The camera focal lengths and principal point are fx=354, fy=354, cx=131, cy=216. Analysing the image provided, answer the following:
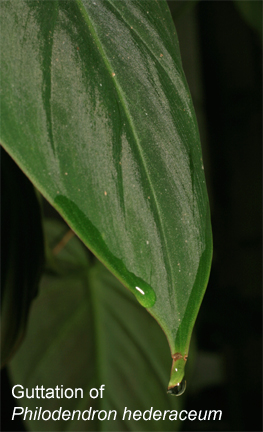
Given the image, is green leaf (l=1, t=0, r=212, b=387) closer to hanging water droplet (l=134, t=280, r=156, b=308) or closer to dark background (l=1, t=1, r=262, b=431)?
hanging water droplet (l=134, t=280, r=156, b=308)

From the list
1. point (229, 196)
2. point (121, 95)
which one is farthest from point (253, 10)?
point (229, 196)

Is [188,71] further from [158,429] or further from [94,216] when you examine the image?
[94,216]

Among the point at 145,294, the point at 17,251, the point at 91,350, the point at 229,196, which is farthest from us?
the point at 229,196

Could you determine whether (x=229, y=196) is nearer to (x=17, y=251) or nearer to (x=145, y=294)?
(x=17, y=251)

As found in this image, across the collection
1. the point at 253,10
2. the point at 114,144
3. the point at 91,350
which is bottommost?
the point at 91,350

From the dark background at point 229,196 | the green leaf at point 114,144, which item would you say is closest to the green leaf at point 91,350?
the green leaf at point 114,144

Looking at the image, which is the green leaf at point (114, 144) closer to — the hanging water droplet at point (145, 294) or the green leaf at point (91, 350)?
the hanging water droplet at point (145, 294)

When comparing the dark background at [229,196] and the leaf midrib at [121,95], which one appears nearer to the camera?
the leaf midrib at [121,95]
